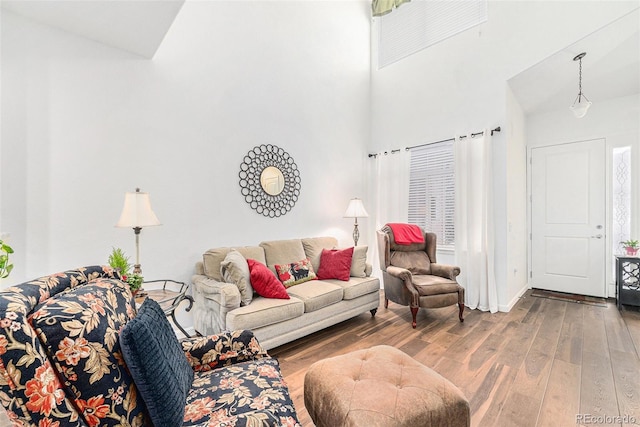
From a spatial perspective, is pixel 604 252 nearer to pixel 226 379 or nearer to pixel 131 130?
pixel 226 379

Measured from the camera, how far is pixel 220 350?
1.49 metres

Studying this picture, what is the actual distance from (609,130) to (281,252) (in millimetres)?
4749

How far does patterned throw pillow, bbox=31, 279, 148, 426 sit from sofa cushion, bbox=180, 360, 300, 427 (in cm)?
23

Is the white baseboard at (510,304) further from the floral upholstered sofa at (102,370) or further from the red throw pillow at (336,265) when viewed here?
the floral upholstered sofa at (102,370)

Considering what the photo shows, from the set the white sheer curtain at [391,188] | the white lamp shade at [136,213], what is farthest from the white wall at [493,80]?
the white lamp shade at [136,213]

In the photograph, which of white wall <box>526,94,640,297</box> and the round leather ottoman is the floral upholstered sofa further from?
white wall <box>526,94,640,297</box>

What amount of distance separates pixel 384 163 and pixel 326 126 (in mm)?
1135

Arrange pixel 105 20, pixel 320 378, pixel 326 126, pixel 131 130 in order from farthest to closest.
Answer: pixel 326 126 → pixel 131 130 → pixel 105 20 → pixel 320 378

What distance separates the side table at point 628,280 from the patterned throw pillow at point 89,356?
507 cm

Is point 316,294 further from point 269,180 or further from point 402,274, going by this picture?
point 269,180

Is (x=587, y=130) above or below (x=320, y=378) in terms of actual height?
above

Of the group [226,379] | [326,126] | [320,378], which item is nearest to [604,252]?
[326,126]

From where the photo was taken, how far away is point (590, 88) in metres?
3.68

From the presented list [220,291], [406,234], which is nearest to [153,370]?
[220,291]
